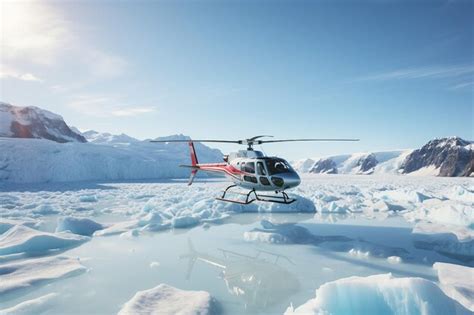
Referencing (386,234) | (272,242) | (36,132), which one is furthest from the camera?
(36,132)

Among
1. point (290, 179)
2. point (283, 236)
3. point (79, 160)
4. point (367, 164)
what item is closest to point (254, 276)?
point (283, 236)

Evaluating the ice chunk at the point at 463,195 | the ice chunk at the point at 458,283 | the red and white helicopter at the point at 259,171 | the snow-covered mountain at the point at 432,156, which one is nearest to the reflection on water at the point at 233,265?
the ice chunk at the point at 458,283

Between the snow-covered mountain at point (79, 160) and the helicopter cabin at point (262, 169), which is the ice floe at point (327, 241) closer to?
the helicopter cabin at point (262, 169)

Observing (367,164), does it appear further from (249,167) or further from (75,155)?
(249,167)

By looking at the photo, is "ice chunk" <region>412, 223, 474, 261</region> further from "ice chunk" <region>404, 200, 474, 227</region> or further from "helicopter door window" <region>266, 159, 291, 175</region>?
"helicopter door window" <region>266, 159, 291, 175</region>

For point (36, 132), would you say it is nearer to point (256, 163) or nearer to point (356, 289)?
point (256, 163)

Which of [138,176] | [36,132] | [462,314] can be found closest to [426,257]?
[462,314]
